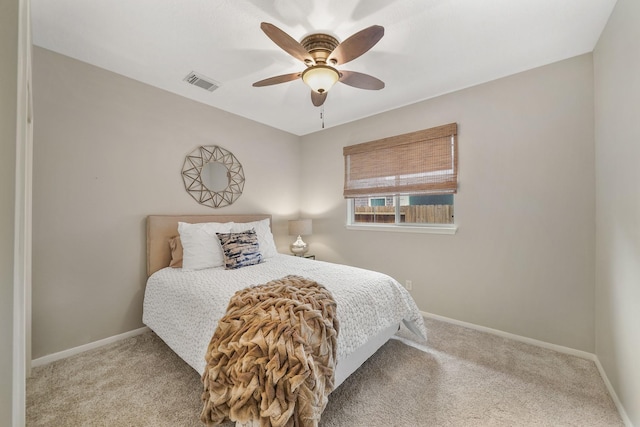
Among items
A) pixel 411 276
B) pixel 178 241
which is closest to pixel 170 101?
pixel 178 241

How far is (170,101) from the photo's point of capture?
285 centimetres

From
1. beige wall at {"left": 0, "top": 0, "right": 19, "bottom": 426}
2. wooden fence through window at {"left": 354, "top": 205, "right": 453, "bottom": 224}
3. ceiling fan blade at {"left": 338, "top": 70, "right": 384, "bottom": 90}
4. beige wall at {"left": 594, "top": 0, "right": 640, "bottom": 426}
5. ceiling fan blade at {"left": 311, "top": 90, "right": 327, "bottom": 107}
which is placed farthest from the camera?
wooden fence through window at {"left": 354, "top": 205, "right": 453, "bottom": 224}

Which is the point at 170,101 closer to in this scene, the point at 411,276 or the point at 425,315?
the point at 411,276

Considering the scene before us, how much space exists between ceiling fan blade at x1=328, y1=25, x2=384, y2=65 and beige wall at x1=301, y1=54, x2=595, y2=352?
1587mm

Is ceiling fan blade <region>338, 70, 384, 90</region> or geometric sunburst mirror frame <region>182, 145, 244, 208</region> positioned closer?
ceiling fan blade <region>338, 70, 384, 90</region>

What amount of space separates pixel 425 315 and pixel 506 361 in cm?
95

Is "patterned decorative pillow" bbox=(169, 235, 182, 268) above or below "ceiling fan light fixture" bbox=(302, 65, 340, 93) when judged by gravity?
below

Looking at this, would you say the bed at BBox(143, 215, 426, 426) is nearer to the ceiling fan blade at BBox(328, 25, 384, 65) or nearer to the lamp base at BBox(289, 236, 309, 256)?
the lamp base at BBox(289, 236, 309, 256)

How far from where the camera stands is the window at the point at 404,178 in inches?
115

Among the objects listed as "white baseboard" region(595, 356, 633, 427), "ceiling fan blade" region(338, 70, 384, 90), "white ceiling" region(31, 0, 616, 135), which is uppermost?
"white ceiling" region(31, 0, 616, 135)

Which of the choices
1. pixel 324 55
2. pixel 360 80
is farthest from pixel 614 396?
pixel 324 55

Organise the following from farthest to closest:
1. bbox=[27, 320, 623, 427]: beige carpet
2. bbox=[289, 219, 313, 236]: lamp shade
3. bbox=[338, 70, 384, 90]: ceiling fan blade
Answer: bbox=[289, 219, 313, 236]: lamp shade, bbox=[338, 70, 384, 90]: ceiling fan blade, bbox=[27, 320, 623, 427]: beige carpet

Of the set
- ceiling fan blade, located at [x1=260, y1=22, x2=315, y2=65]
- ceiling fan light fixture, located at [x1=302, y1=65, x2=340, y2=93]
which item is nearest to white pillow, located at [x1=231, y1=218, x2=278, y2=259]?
ceiling fan light fixture, located at [x1=302, y1=65, x2=340, y2=93]

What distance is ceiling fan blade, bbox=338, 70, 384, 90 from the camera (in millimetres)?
2006
